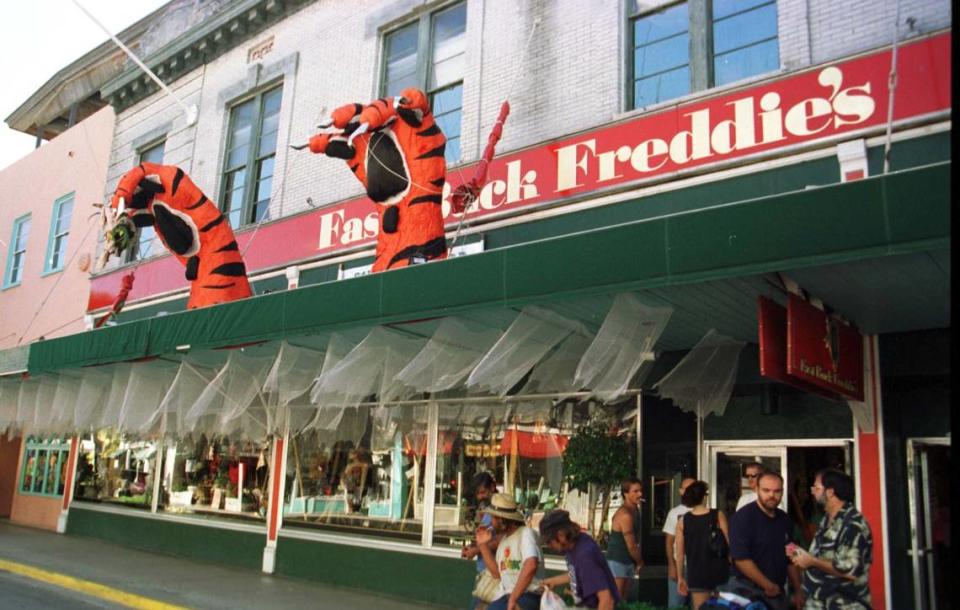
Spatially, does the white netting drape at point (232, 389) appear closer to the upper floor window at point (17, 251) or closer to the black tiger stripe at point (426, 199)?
the black tiger stripe at point (426, 199)

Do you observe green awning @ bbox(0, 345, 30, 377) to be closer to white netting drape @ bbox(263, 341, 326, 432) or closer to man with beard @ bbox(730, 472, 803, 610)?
white netting drape @ bbox(263, 341, 326, 432)

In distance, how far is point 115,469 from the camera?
16.2 m

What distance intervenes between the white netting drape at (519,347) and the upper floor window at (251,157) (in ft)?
25.1

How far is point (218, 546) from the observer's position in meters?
12.7

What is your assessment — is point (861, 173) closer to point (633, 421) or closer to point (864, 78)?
point (864, 78)

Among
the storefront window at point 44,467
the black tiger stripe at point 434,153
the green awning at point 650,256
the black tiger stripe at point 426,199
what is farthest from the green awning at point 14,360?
the black tiger stripe at point 434,153

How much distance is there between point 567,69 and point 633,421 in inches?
174

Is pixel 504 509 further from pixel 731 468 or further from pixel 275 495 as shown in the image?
pixel 275 495

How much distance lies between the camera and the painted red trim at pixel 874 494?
693 centimetres

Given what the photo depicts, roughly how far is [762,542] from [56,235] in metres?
18.7

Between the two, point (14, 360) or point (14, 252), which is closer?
point (14, 360)

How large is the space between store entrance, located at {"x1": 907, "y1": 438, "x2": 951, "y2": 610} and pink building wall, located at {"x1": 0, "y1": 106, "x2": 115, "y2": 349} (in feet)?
53.0

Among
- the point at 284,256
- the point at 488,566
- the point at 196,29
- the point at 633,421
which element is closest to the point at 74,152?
the point at 196,29

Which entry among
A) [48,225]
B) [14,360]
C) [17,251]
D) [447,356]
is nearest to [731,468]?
[447,356]
